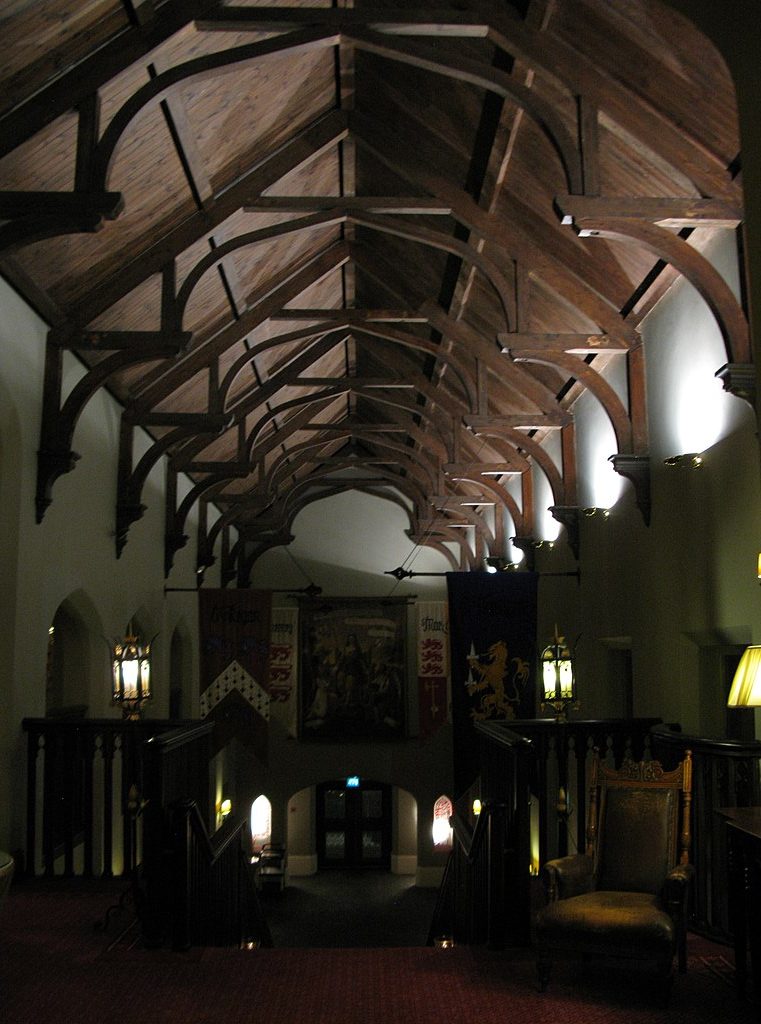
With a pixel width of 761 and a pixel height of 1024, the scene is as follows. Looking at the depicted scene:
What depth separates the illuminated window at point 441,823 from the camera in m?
21.3

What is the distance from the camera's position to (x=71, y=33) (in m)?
6.54

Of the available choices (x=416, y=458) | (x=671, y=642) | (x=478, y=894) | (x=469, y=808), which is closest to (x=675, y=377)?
(x=671, y=642)

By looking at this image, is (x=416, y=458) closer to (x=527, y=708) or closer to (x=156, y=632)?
(x=156, y=632)

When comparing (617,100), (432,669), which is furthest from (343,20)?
(432,669)

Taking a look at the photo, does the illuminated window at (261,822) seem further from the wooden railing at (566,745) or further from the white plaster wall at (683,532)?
the wooden railing at (566,745)

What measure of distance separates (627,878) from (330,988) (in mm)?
1729

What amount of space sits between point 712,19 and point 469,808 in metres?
7.28

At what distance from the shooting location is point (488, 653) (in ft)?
37.5

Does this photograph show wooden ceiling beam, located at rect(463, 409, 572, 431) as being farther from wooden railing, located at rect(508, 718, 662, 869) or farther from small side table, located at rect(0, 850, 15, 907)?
small side table, located at rect(0, 850, 15, 907)

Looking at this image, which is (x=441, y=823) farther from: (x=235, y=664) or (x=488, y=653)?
(x=488, y=653)

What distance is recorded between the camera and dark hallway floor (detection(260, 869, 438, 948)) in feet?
56.2

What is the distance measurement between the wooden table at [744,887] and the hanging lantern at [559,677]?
261 cm

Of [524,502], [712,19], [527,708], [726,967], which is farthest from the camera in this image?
[524,502]

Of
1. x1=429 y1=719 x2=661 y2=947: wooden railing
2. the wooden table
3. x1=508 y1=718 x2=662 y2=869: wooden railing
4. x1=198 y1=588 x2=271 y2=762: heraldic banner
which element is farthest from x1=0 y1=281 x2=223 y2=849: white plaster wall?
the wooden table
